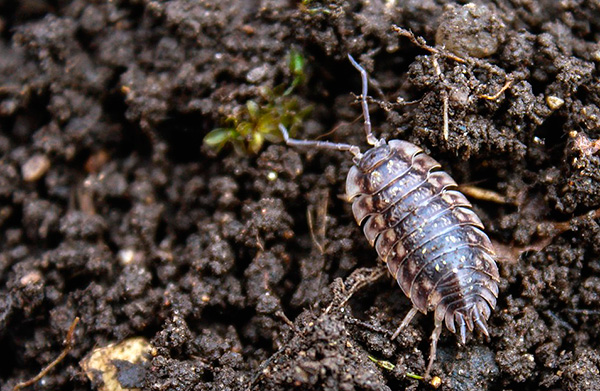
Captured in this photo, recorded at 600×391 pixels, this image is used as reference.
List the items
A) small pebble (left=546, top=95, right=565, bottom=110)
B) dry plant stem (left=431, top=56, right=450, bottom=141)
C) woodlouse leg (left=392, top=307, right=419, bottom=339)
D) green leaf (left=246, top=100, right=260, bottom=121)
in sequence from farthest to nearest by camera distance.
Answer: green leaf (left=246, top=100, right=260, bottom=121)
small pebble (left=546, top=95, right=565, bottom=110)
dry plant stem (left=431, top=56, right=450, bottom=141)
woodlouse leg (left=392, top=307, right=419, bottom=339)

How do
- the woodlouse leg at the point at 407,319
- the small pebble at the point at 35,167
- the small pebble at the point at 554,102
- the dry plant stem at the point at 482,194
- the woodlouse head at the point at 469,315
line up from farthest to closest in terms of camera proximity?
the small pebble at the point at 35,167 < the dry plant stem at the point at 482,194 < the small pebble at the point at 554,102 < the woodlouse leg at the point at 407,319 < the woodlouse head at the point at 469,315

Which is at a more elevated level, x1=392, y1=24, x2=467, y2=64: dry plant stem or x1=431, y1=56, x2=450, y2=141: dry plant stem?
x1=392, y1=24, x2=467, y2=64: dry plant stem

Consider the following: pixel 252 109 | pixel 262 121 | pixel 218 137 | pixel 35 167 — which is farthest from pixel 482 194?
pixel 35 167

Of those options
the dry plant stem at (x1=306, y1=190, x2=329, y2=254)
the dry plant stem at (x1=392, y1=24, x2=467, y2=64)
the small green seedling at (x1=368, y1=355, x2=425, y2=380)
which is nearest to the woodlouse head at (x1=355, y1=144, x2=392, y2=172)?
the dry plant stem at (x1=306, y1=190, x2=329, y2=254)

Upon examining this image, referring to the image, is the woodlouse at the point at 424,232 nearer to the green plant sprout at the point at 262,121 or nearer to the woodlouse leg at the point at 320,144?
the woodlouse leg at the point at 320,144

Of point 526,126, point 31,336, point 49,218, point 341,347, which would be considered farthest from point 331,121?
point 31,336

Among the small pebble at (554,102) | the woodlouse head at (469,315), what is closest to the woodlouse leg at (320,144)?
the woodlouse head at (469,315)

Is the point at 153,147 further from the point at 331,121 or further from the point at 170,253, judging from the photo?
the point at 331,121

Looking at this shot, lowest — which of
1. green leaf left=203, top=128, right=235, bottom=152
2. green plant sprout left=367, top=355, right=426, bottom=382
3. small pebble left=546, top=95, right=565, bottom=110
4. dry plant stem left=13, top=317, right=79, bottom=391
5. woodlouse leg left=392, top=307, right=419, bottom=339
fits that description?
dry plant stem left=13, top=317, right=79, bottom=391

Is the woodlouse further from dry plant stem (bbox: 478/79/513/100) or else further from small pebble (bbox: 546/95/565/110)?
small pebble (bbox: 546/95/565/110)
